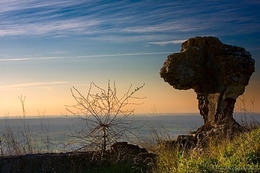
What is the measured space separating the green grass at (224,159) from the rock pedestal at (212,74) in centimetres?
365

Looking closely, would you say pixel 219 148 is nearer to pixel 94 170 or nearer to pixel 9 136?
pixel 94 170

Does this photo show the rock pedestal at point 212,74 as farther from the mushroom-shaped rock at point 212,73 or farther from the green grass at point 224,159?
the green grass at point 224,159

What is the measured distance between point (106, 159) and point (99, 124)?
3.57 feet

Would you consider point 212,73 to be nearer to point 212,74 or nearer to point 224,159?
point 212,74

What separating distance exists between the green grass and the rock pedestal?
365cm

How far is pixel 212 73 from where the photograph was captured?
15586mm

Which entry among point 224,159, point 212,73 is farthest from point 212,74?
point 224,159

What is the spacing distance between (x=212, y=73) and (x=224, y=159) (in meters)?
6.76

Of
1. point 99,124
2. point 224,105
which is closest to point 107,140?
point 99,124

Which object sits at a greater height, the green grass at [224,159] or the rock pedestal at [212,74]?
the rock pedestal at [212,74]

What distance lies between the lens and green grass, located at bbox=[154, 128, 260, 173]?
855 centimetres

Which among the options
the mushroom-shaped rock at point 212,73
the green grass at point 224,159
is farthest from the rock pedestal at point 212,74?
the green grass at point 224,159

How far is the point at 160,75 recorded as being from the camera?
1556 cm

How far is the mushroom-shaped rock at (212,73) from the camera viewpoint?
49.2 feet
